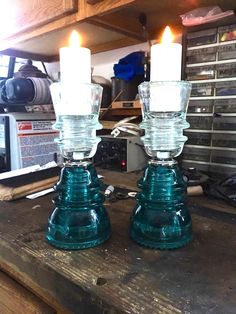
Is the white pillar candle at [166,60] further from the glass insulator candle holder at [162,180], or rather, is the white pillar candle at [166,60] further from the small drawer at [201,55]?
the small drawer at [201,55]

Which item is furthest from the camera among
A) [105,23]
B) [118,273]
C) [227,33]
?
[105,23]

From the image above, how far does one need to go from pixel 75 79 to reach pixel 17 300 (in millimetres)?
331

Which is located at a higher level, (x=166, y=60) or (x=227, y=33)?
(x=227, y=33)

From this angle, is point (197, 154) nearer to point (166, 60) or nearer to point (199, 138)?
point (199, 138)

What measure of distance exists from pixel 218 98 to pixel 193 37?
20 cm

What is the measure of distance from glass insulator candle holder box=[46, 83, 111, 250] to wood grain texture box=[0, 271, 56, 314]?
0.08 metres

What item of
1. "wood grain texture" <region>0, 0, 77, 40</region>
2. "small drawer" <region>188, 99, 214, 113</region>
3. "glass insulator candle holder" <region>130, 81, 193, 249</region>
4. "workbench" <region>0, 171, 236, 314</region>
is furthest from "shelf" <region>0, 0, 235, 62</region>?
"workbench" <region>0, 171, 236, 314</region>

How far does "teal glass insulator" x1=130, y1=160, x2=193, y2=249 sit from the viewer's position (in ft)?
1.29

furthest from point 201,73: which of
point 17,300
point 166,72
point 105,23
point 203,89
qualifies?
point 17,300

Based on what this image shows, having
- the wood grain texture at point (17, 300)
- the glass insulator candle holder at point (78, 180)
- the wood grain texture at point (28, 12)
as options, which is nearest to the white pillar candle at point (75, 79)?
the glass insulator candle holder at point (78, 180)

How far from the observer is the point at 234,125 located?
2.38ft

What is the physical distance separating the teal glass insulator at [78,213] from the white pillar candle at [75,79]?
0.30ft

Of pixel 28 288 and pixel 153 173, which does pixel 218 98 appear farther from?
pixel 28 288

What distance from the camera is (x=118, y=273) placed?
0.33 meters
